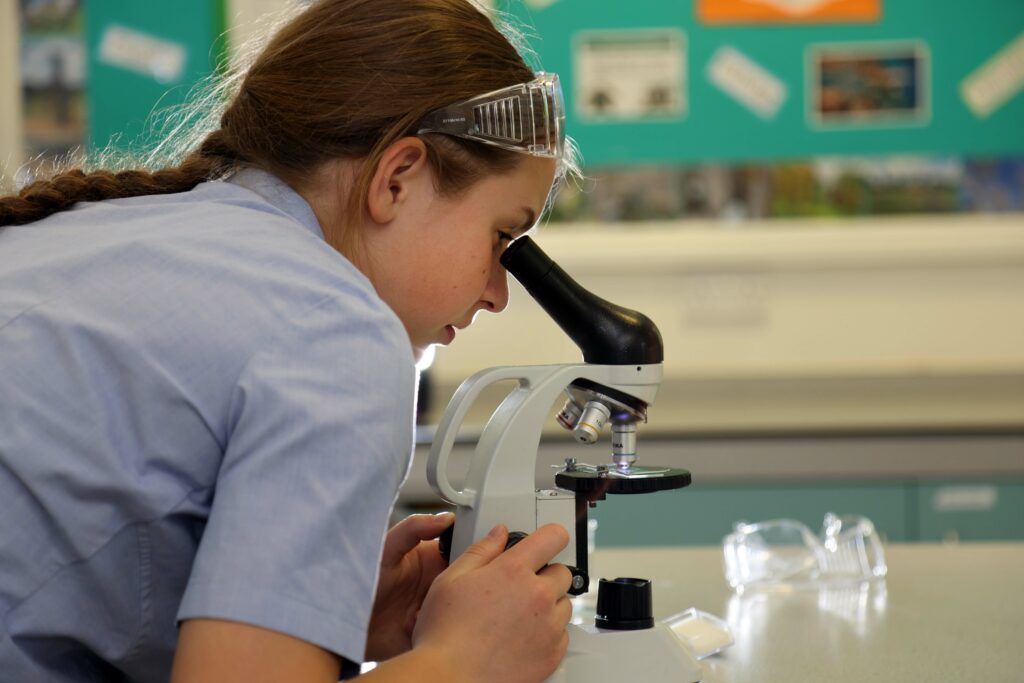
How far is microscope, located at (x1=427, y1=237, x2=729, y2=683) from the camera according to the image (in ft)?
3.36

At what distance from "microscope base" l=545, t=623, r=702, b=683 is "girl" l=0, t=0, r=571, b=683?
5 centimetres

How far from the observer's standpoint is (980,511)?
271cm

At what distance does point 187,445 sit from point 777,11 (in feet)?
8.99

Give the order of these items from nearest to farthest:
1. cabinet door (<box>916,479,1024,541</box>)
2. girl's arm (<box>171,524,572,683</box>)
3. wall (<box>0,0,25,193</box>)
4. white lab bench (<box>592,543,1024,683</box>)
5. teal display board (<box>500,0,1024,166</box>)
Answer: girl's arm (<box>171,524,572,683</box>)
white lab bench (<box>592,543,1024,683</box>)
cabinet door (<box>916,479,1024,541</box>)
teal display board (<box>500,0,1024,166</box>)
wall (<box>0,0,25,193</box>)

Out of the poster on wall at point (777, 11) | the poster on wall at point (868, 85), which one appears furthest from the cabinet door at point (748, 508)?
the poster on wall at point (777, 11)

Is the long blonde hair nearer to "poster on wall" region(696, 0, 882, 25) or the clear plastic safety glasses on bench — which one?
the clear plastic safety glasses on bench

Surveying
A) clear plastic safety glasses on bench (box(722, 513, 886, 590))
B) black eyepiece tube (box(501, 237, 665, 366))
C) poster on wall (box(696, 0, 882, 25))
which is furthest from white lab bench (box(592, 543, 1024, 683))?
poster on wall (box(696, 0, 882, 25))

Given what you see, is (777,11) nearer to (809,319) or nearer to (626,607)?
(809,319)

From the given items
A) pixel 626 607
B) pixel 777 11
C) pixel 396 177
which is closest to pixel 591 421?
pixel 626 607

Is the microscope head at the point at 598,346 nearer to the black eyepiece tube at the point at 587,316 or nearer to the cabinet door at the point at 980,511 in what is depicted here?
the black eyepiece tube at the point at 587,316

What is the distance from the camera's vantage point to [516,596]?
95cm

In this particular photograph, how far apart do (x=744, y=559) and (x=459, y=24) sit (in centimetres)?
81

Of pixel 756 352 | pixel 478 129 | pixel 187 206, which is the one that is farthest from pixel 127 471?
pixel 756 352

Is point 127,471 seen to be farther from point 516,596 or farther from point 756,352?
point 756,352
